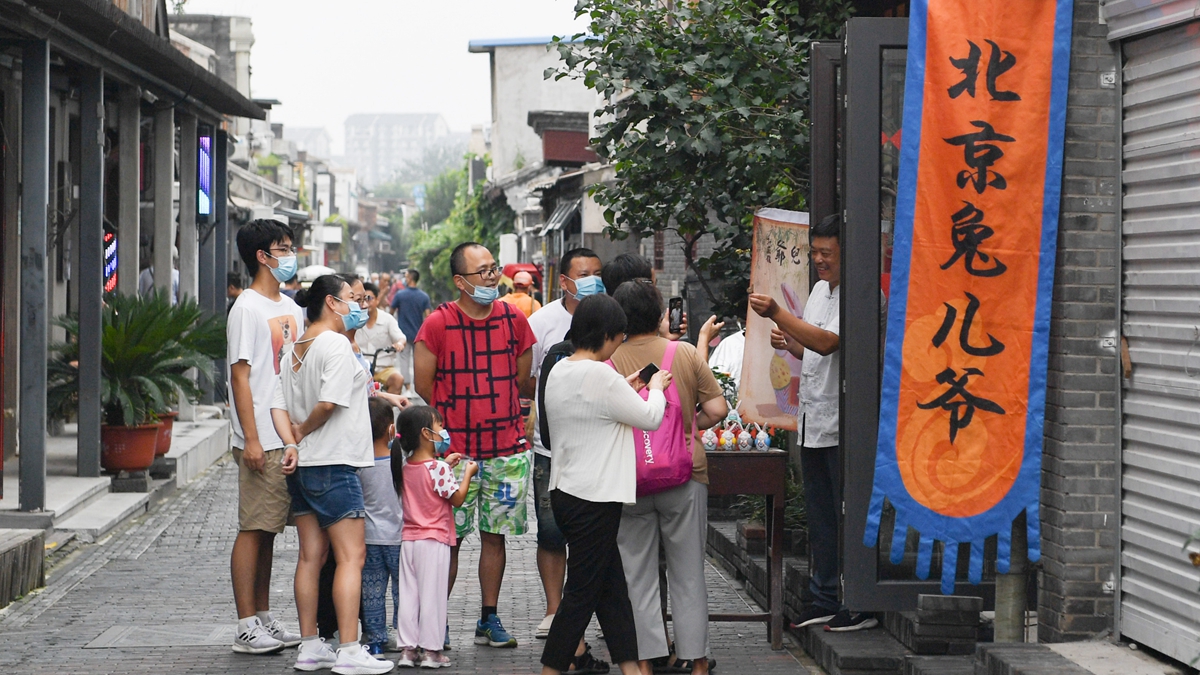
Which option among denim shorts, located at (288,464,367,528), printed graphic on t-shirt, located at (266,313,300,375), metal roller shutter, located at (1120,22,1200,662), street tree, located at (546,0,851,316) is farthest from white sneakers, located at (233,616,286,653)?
metal roller shutter, located at (1120,22,1200,662)

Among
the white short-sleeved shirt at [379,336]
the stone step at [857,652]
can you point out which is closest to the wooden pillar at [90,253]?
the white short-sleeved shirt at [379,336]

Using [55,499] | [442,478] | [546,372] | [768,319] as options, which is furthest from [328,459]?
[55,499]

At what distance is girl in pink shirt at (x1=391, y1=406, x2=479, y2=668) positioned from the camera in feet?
23.4

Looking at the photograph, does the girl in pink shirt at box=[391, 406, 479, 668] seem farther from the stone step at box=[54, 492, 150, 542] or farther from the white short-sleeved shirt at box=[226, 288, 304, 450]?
the stone step at box=[54, 492, 150, 542]

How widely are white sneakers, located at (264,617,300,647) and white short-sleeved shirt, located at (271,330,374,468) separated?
1.16 metres

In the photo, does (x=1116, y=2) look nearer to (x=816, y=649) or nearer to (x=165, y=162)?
(x=816, y=649)

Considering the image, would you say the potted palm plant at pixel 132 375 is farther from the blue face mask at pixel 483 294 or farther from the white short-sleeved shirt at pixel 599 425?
the white short-sleeved shirt at pixel 599 425

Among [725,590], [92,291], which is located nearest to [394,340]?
[92,291]

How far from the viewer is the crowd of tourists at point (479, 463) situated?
6324 mm

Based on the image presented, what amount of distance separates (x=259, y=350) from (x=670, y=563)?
2.34m

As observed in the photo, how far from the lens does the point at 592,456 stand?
6242 mm

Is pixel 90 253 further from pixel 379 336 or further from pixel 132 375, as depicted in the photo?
pixel 379 336

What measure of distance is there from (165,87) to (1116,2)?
10.2m

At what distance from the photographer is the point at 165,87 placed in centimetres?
1402
